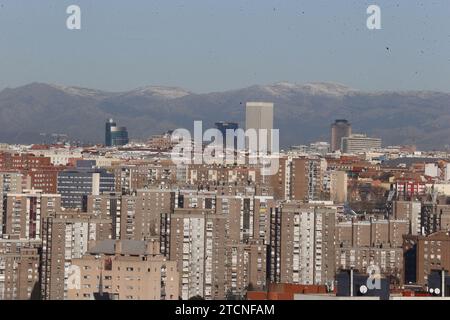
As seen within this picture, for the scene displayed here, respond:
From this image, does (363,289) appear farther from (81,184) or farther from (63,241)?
(81,184)

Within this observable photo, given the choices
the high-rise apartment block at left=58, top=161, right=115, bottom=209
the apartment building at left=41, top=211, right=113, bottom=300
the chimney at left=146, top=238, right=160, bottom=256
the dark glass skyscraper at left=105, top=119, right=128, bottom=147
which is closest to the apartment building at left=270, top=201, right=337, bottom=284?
the chimney at left=146, top=238, right=160, bottom=256

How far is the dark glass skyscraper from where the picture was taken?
24094 mm

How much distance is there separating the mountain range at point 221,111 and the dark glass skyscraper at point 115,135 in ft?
0.48

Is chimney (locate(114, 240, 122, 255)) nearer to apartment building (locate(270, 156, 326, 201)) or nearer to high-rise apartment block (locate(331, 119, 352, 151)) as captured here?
apartment building (locate(270, 156, 326, 201))

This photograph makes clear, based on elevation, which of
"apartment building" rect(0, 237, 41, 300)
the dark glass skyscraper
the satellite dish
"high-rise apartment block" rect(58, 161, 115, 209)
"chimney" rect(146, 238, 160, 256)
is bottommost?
"apartment building" rect(0, 237, 41, 300)

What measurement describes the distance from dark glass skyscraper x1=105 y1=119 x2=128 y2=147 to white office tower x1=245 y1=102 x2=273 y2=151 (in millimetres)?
3318

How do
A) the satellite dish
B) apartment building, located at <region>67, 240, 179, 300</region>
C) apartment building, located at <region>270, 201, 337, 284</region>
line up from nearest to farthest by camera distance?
the satellite dish < apartment building, located at <region>67, 240, 179, 300</region> < apartment building, located at <region>270, 201, 337, 284</region>

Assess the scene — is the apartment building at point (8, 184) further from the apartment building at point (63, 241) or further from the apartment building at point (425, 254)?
the apartment building at point (425, 254)

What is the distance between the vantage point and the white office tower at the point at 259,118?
792 inches

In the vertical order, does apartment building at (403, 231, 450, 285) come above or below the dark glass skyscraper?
below

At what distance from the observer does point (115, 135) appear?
24625 mm

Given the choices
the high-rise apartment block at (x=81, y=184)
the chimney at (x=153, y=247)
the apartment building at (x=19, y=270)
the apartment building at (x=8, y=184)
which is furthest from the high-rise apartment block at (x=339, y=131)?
the chimney at (x=153, y=247)
